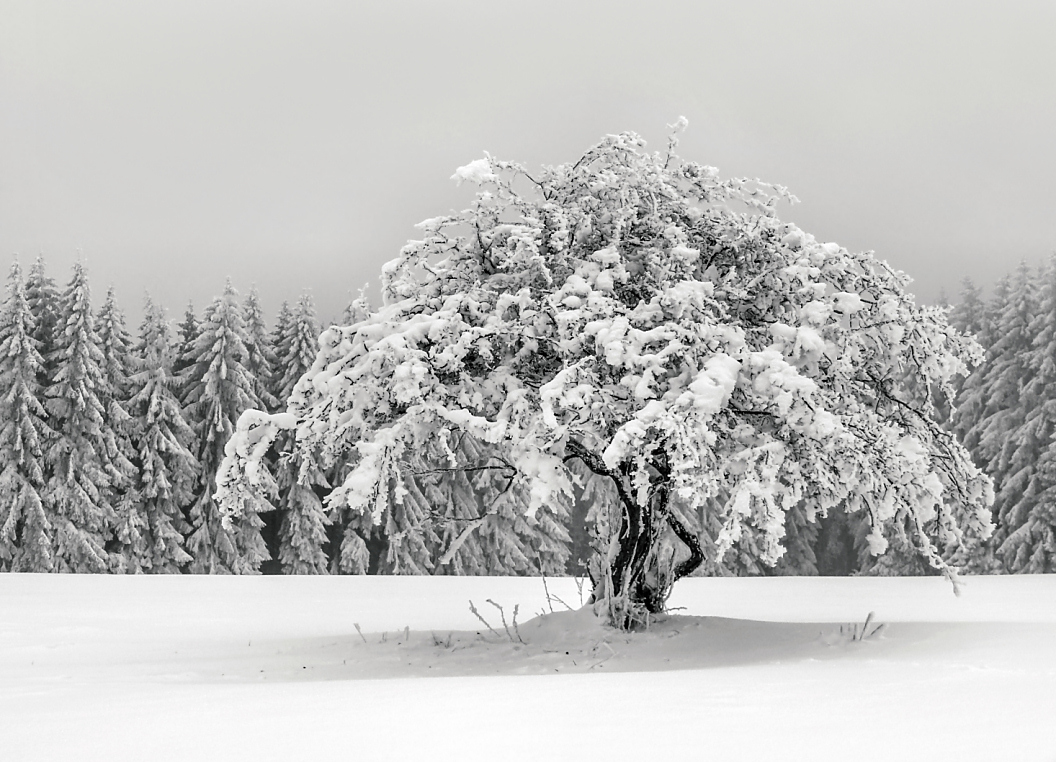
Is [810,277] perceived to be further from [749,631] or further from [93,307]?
[93,307]

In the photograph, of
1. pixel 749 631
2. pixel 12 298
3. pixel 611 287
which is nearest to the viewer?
pixel 611 287

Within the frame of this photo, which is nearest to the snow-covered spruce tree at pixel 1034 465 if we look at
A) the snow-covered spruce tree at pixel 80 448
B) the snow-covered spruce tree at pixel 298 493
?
the snow-covered spruce tree at pixel 298 493

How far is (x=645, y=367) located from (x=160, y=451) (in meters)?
27.8

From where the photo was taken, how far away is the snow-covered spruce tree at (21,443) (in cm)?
3141

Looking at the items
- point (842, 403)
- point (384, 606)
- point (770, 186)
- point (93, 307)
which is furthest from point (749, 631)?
point (93, 307)

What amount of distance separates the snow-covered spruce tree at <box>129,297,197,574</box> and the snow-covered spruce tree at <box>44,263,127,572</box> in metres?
0.97

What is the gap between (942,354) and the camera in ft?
36.9

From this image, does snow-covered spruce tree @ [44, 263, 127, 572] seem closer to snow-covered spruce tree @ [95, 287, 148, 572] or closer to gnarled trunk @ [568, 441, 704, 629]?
snow-covered spruce tree @ [95, 287, 148, 572]

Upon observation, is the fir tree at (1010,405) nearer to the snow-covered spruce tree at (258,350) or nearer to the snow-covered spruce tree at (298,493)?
the snow-covered spruce tree at (298,493)

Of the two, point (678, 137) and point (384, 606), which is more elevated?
point (678, 137)

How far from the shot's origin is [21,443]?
105ft

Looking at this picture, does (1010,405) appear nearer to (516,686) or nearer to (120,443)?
(120,443)

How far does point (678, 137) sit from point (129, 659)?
8179mm

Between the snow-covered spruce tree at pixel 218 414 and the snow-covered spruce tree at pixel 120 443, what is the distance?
5.81ft
